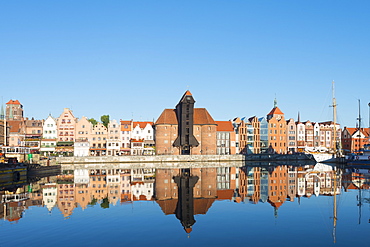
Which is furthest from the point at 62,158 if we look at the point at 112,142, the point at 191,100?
the point at 191,100

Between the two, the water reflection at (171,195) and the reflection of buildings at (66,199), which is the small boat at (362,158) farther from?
the reflection of buildings at (66,199)

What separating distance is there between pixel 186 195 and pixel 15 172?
33460 mm

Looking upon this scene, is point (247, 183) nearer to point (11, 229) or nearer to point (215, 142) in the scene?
point (11, 229)

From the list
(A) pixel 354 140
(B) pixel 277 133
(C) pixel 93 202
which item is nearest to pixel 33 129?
(B) pixel 277 133

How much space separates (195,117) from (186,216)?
88.6m

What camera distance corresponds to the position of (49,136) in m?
116

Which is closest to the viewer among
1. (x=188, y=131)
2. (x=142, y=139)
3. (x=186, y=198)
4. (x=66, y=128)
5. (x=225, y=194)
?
(x=186, y=198)

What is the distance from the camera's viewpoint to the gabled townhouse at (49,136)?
11388 centimetres

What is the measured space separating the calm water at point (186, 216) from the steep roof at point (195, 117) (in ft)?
219

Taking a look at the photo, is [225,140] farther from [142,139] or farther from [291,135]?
[291,135]

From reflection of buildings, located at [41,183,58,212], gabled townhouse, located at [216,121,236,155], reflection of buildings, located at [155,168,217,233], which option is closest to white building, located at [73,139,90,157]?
gabled townhouse, located at [216,121,236,155]

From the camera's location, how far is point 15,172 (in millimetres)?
58938

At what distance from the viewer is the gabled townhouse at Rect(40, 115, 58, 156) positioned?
113875mm

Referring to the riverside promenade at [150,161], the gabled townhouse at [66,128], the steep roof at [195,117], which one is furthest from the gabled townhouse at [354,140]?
the gabled townhouse at [66,128]
